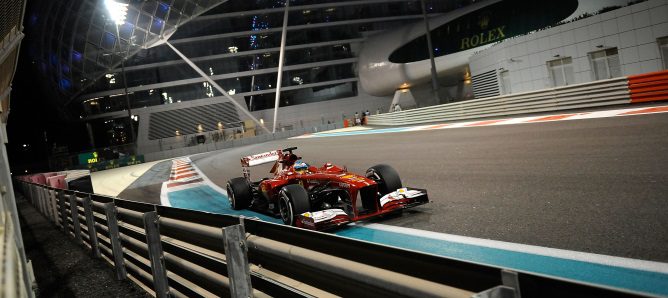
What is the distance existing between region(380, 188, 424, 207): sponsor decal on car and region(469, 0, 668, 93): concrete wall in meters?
17.9

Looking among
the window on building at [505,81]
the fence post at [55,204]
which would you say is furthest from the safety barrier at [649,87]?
the fence post at [55,204]

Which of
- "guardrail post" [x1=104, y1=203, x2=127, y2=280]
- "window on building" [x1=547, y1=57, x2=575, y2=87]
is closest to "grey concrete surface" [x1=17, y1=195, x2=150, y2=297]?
"guardrail post" [x1=104, y1=203, x2=127, y2=280]

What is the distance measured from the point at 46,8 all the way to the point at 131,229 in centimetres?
5554

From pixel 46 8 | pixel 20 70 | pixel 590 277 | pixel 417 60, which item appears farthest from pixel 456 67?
pixel 20 70

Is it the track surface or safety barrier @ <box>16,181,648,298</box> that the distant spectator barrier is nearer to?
the track surface

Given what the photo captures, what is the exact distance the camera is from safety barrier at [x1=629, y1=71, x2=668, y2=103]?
1390 cm

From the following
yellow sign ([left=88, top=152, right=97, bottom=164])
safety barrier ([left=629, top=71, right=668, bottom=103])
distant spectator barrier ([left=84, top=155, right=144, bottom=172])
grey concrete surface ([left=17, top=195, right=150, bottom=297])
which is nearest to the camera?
grey concrete surface ([left=17, top=195, right=150, bottom=297])

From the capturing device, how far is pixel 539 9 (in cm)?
3941

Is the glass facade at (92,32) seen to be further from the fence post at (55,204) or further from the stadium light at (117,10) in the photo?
the fence post at (55,204)

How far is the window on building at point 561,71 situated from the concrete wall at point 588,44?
0.25 m

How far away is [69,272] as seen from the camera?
266 inches

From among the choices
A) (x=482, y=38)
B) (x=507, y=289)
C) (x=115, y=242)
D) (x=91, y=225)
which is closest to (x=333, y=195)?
(x=115, y=242)

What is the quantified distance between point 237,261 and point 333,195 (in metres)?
3.81

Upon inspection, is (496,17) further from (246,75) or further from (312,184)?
(312,184)
